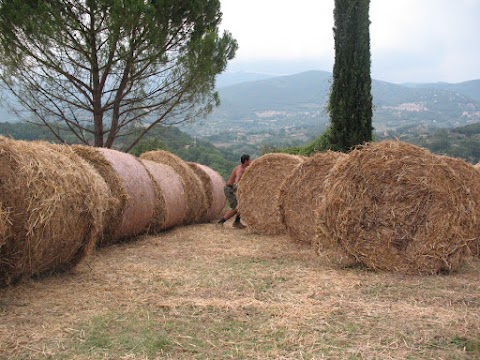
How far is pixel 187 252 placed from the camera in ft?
23.9

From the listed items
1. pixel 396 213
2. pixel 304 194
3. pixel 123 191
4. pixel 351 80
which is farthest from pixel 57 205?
pixel 351 80

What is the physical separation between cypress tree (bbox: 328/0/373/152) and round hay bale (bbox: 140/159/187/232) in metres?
7.56

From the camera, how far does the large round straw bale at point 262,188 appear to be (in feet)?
31.8

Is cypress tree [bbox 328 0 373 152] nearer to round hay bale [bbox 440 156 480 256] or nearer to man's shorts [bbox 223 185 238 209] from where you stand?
man's shorts [bbox 223 185 238 209]

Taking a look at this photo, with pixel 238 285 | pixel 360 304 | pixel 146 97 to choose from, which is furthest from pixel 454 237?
pixel 146 97

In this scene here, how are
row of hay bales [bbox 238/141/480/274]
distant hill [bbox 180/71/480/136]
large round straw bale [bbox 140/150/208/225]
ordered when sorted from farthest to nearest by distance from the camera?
distant hill [bbox 180/71/480/136]
large round straw bale [bbox 140/150/208/225]
row of hay bales [bbox 238/141/480/274]

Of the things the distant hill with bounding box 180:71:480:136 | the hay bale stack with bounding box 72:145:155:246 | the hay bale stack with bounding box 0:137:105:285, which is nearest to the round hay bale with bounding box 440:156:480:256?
the hay bale stack with bounding box 72:145:155:246

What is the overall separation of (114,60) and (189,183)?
6359mm

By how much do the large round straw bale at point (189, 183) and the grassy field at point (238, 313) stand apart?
4120mm

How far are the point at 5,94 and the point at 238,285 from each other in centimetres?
1348

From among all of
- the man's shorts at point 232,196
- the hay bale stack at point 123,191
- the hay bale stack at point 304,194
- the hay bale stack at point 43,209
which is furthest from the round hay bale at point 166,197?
the hay bale stack at point 43,209

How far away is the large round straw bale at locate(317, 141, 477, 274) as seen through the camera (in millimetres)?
5984

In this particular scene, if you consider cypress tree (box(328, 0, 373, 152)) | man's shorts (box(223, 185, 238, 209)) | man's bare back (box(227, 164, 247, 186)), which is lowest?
man's shorts (box(223, 185, 238, 209))

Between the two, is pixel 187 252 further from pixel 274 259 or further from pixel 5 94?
pixel 5 94
